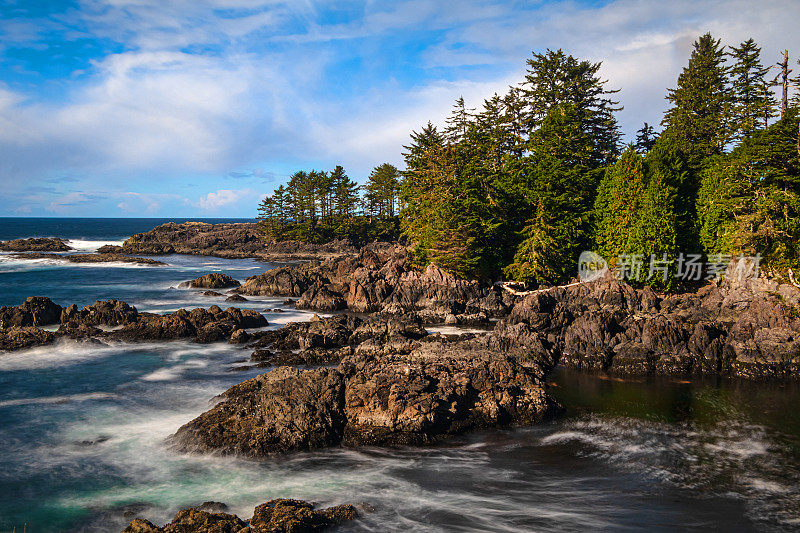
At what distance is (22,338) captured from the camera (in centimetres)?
2623

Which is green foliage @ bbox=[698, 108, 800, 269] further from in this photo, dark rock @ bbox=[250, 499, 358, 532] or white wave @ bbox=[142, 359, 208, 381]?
white wave @ bbox=[142, 359, 208, 381]

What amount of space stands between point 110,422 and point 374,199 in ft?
230

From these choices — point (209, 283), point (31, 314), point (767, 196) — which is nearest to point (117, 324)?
point (31, 314)

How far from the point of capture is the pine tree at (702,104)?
141 feet

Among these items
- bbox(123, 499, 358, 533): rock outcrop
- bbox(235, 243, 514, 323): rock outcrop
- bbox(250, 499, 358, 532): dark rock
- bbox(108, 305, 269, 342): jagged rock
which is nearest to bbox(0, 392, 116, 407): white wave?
bbox(108, 305, 269, 342): jagged rock

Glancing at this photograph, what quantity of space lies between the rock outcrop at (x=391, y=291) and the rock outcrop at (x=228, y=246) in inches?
1279

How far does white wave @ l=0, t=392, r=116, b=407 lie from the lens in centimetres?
1912

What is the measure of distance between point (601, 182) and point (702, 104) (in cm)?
1965

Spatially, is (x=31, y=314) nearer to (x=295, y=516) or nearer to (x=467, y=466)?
(x=295, y=516)

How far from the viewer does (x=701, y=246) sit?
33.2 metres

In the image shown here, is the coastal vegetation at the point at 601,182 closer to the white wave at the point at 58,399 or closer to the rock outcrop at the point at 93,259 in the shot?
the white wave at the point at 58,399

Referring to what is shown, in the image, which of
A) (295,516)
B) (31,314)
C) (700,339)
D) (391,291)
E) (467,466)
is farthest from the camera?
(391,291)

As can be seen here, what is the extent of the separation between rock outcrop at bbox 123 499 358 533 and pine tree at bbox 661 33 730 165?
43.8 m

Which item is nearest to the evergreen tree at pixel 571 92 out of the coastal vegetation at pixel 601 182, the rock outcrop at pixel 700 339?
the coastal vegetation at pixel 601 182
